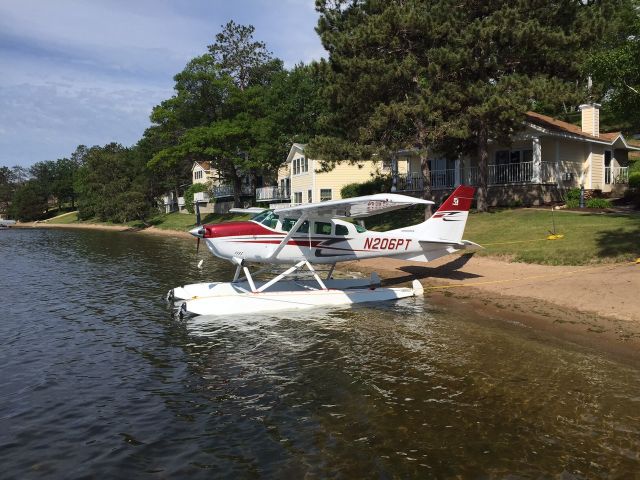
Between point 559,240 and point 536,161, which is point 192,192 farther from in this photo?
point 559,240

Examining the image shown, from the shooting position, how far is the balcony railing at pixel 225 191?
63469 millimetres

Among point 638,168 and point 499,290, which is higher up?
point 638,168

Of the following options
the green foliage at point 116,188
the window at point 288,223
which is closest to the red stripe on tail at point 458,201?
the window at point 288,223

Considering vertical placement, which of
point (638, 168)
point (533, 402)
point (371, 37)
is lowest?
point (533, 402)

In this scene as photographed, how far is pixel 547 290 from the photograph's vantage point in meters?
13.9

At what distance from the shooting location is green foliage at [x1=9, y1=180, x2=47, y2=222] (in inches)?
4038

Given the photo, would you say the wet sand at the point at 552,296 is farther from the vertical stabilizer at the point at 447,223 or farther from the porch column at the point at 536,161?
the porch column at the point at 536,161

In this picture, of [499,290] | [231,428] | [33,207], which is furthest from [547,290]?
[33,207]

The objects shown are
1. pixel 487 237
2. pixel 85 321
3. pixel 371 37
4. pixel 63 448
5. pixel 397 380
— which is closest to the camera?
pixel 63 448

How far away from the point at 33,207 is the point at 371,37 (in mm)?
101496

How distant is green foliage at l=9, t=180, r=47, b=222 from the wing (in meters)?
107

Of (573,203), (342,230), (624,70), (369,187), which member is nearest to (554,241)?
(624,70)

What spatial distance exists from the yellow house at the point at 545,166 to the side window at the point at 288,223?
1748 centimetres

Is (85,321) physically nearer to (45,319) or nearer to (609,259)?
(45,319)
